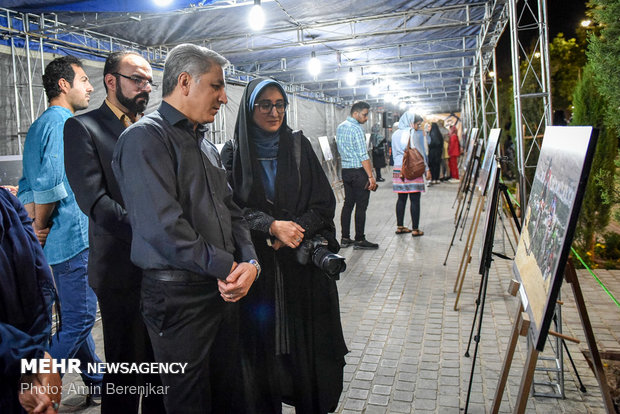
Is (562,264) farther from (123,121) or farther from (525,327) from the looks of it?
(123,121)

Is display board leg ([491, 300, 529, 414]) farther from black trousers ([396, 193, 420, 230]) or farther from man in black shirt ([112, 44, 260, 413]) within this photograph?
black trousers ([396, 193, 420, 230])

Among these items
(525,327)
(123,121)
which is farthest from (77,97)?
(525,327)

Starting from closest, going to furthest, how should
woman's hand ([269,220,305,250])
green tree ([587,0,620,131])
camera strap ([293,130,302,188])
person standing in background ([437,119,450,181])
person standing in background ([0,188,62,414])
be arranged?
person standing in background ([0,188,62,414]), woman's hand ([269,220,305,250]), camera strap ([293,130,302,188]), green tree ([587,0,620,131]), person standing in background ([437,119,450,181])

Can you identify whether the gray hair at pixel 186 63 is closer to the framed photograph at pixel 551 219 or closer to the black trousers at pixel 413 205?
the framed photograph at pixel 551 219

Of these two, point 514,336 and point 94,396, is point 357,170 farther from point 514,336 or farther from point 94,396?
point 514,336

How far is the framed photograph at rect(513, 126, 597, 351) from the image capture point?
5.58 feet

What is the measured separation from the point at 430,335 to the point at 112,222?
112 inches

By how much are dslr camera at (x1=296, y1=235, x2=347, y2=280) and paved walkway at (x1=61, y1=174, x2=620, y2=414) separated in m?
1.07

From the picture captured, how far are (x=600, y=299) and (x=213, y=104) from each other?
4.43 metres

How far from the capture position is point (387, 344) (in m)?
4.04

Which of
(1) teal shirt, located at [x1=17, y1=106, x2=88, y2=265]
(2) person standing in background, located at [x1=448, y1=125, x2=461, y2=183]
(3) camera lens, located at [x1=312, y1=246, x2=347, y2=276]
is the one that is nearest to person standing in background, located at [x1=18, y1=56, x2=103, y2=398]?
(1) teal shirt, located at [x1=17, y1=106, x2=88, y2=265]

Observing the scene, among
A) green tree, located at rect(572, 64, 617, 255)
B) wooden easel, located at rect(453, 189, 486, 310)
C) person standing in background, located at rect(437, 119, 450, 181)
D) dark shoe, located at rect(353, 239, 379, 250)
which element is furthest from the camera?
person standing in background, located at rect(437, 119, 450, 181)

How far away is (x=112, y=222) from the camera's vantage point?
2.33 m

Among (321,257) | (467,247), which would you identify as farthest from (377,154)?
(321,257)
